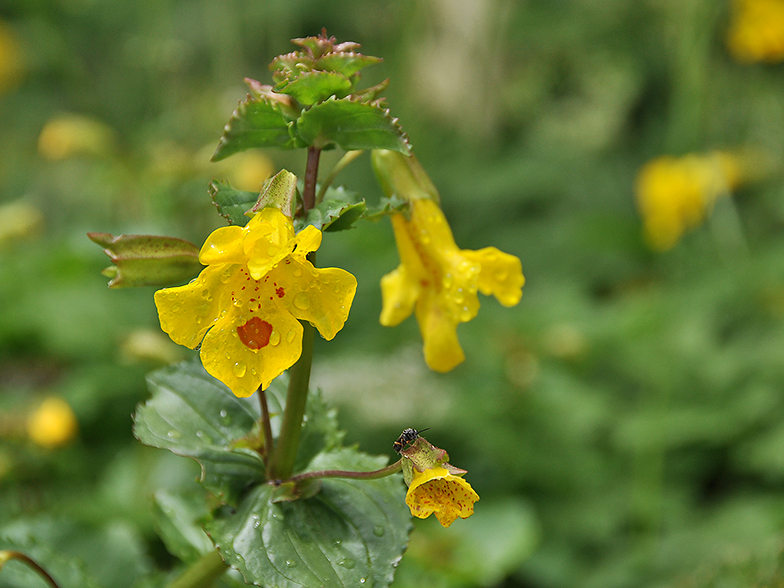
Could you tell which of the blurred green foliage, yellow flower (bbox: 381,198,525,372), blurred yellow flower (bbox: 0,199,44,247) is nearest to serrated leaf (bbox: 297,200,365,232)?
yellow flower (bbox: 381,198,525,372)

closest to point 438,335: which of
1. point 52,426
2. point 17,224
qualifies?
point 52,426

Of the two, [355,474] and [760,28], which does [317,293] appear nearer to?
[355,474]

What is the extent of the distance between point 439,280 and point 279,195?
20 cm

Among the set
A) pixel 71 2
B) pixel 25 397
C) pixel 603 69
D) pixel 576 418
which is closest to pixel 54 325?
pixel 25 397

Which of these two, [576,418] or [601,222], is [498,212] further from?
[576,418]

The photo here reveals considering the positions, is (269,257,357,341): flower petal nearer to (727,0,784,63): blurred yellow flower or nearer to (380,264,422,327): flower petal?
(380,264,422,327): flower petal

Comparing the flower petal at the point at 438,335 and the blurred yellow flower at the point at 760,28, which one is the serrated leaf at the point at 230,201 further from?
the blurred yellow flower at the point at 760,28

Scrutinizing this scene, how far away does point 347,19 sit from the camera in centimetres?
403

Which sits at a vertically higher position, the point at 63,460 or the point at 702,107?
the point at 702,107

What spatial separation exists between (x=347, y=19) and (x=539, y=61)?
3.87ft

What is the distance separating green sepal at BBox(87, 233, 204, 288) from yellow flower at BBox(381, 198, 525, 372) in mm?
175

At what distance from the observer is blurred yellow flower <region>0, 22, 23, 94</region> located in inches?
176

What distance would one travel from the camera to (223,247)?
0.42 metres

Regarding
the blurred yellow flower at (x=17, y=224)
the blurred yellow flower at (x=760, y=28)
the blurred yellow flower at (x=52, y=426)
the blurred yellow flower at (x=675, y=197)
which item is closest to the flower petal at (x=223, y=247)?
the blurred yellow flower at (x=52, y=426)
